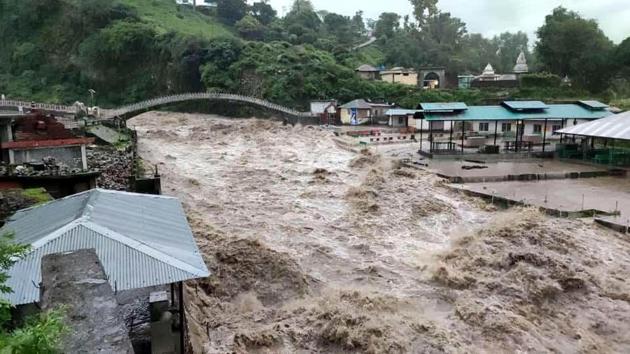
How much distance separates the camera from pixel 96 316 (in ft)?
13.4

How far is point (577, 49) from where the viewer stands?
52938 millimetres

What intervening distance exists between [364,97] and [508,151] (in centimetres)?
2937

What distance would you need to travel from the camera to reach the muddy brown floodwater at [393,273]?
33.2 feet

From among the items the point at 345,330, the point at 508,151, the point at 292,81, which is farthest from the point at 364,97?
the point at 345,330

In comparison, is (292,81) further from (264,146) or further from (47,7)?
(47,7)

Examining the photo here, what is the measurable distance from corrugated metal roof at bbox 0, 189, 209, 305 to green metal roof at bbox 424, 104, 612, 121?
2724 centimetres

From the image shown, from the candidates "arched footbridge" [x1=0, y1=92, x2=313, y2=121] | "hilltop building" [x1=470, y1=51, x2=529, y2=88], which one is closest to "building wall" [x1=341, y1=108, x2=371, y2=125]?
"arched footbridge" [x1=0, y1=92, x2=313, y2=121]

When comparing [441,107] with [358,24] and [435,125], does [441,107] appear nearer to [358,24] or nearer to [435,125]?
[435,125]

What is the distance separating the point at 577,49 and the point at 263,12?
63.3 m

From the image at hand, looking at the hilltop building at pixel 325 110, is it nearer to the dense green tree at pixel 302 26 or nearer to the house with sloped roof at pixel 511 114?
the house with sloped roof at pixel 511 114

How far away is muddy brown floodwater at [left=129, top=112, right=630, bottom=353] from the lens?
398 inches

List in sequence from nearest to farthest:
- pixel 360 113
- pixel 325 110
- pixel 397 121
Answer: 1. pixel 397 121
2. pixel 360 113
3. pixel 325 110

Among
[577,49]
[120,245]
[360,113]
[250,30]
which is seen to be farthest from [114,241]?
[250,30]

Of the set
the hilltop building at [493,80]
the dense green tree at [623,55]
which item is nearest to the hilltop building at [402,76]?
the hilltop building at [493,80]
